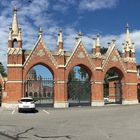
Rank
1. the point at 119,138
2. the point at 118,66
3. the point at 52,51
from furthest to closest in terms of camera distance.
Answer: the point at 118,66 → the point at 52,51 → the point at 119,138

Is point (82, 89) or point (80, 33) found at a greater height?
point (80, 33)

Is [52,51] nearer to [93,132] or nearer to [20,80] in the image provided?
[20,80]

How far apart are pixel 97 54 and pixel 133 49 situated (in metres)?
8.11

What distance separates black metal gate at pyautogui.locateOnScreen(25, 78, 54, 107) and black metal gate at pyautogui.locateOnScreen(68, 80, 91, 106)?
2.99m

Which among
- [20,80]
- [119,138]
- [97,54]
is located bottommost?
[119,138]

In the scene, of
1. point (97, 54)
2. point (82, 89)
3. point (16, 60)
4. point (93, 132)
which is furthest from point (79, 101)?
point (93, 132)

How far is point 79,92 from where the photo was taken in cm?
5084

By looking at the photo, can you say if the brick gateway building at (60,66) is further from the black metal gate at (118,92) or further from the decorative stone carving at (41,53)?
the black metal gate at (118,92)

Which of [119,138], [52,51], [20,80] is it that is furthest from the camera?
[52,51]

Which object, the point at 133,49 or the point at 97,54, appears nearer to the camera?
the point at 97,54

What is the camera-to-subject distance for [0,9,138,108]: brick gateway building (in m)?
45.8

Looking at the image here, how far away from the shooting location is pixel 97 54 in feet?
169

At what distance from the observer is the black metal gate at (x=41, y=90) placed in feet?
155

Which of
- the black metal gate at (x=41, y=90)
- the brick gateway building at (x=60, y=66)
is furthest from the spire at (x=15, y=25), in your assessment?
the black metal gate at (x=41, y=90)
